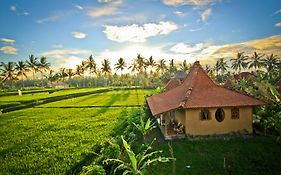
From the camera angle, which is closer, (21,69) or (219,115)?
(219,115)

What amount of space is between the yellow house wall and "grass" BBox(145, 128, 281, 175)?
2.45ft

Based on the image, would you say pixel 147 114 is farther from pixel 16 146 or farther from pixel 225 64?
pixel 225 64

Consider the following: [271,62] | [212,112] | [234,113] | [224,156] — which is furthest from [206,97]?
[271,62]

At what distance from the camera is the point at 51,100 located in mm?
42062

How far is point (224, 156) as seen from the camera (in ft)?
38.1

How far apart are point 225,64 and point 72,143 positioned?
67230 mm

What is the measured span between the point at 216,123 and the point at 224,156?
349 centimetres

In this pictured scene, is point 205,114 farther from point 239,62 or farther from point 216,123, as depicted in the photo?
point 239,62

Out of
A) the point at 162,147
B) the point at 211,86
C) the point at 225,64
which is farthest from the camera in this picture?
the point at 225,64

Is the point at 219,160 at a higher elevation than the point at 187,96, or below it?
below

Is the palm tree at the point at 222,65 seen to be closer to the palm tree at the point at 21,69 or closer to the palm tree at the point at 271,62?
the palm tree at the point at 271,62

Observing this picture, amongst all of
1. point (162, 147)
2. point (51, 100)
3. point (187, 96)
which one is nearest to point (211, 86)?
point (187, 96)

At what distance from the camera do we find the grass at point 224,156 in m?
10.3

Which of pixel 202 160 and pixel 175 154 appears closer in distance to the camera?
pixel 202 160
